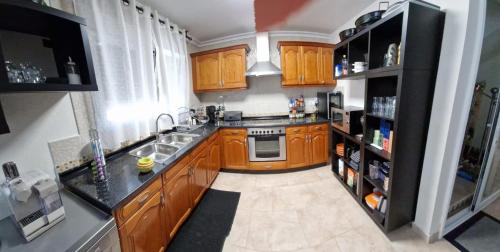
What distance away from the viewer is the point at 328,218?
1751mm

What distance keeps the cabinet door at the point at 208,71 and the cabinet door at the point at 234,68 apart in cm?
11

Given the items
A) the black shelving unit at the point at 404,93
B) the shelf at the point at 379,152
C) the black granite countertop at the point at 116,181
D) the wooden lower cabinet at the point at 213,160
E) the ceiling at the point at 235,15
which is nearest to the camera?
the black granite countertop at the point at 116,181

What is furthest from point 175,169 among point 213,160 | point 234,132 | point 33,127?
point 234,132

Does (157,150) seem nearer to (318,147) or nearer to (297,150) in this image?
(297,150)

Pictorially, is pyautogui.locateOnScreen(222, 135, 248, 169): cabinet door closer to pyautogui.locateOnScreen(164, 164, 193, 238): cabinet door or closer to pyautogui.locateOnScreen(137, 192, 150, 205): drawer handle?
pyautogui.locateOnScreen(164, 164, 193, 238): cabinet door

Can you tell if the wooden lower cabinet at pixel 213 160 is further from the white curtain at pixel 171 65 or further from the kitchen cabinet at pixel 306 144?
the kitchen cabinet at pixel 306 144

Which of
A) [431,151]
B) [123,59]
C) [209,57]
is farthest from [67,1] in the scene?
[431,151]

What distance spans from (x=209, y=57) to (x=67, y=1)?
6.00 ft

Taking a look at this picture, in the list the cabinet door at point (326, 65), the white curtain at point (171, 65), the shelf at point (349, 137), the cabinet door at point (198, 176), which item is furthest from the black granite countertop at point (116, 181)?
the cabinet door at point (326, 65)

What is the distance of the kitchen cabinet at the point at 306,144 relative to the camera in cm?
265

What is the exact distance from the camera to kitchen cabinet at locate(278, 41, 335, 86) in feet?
8.97

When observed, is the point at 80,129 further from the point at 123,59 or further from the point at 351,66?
the point at 351,66

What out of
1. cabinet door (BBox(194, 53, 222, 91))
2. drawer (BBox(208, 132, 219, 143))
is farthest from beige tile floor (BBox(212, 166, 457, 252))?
cabinet door (BBox(194, 53, 222, 91))

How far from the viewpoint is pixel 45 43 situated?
1.09 metres
